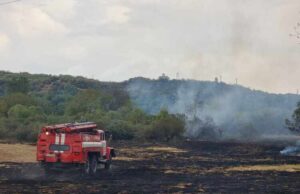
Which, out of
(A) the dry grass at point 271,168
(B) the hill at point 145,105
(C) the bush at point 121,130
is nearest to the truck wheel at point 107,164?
(A) the dry grass at point 271,168

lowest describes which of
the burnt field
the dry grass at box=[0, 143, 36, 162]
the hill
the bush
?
the burnt field

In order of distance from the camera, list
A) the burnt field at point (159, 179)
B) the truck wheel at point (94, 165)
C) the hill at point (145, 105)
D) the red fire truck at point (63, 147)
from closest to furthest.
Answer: the burnt field at point (159, 179) → the red fire truck at point (63, 147) → the truck wheel at point (94, 165) → the hill at point (145, 105)

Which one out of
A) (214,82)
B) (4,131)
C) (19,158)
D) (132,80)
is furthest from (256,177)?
(132,80)

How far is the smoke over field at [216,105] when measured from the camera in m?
119

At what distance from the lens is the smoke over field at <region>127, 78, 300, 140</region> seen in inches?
4685

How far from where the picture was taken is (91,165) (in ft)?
114

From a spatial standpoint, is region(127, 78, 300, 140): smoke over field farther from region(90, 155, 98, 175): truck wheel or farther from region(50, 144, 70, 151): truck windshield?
region(50, 144, 70, 151): truck windshield

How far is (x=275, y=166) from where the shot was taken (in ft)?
135

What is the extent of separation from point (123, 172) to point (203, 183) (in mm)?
7737

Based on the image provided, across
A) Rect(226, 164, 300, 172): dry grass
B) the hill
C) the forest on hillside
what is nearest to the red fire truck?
Rect(226, 164, 300, 172): dry grass

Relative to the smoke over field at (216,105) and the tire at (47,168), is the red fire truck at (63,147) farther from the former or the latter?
the smoke over field at (216,105)

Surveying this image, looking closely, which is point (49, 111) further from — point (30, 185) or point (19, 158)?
point (30, 185)

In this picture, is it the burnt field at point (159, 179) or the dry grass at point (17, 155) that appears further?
the dry grass at point (17, 155)

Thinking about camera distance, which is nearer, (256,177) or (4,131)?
(256,177)
